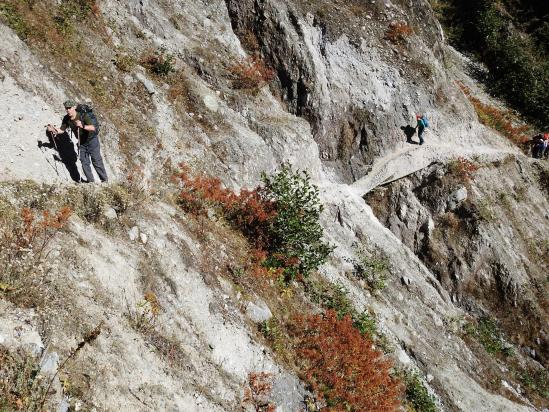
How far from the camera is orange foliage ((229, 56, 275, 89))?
2192cm

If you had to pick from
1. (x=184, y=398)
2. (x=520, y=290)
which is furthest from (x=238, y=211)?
(x=520, y=290)

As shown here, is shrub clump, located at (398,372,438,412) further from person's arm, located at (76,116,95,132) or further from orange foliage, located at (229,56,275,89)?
orange foliage, located at (229,56,275,89)

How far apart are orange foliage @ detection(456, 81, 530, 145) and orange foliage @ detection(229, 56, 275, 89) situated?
63.6 feet

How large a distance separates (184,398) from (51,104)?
34.9ft

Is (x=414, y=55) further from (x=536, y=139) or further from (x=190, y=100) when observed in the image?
(x=190, y=100)

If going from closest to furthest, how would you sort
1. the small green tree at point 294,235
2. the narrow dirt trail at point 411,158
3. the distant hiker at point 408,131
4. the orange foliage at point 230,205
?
the small green tree at point 294,235, the orange foliage at point 230,205, the narrow dirt trail at point 411,158, the distant hiker at point 408,131

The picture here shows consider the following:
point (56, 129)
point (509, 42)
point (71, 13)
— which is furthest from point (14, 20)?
point (509, 42)

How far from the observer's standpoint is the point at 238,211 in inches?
628

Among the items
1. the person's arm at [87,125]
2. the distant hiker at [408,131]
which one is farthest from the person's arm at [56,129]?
the distant hiker at [408,131]

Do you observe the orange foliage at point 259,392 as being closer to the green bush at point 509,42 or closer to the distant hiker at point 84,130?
the distant hiker at point 84,130

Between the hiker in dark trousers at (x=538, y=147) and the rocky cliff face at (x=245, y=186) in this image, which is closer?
the rocky cliff face at (x=245, y=186)

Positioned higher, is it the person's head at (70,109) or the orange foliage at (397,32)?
the orange foliage at (397,32)

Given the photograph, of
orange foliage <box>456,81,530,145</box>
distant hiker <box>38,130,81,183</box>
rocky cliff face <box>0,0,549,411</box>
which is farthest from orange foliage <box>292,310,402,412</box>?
orange foliage <box>456,81,530,145</box>

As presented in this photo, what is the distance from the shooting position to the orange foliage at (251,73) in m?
21.9
